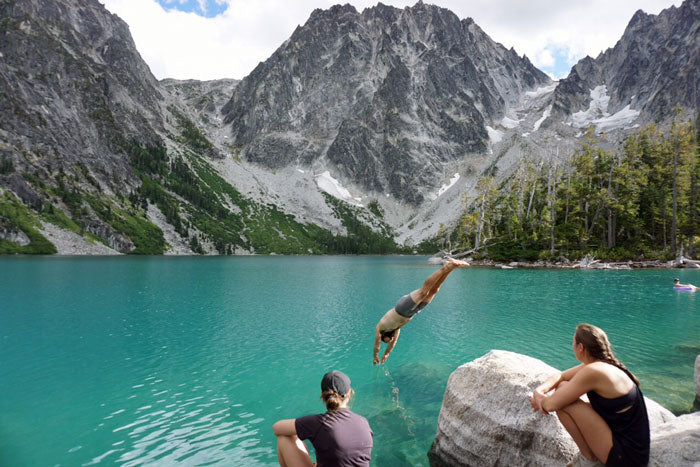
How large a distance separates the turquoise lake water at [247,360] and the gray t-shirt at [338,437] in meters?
6.34

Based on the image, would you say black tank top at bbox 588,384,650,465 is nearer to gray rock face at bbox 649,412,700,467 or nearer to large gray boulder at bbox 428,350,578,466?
gray rock face at bbox 649,412,700,467

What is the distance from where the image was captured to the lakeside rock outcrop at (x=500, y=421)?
847 cm

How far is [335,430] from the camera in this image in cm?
599

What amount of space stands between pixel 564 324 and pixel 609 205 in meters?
64.9

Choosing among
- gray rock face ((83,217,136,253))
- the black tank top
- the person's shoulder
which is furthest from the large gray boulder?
gray rock face ((83,217,136,253))

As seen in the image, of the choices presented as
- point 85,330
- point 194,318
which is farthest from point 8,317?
point 194,318

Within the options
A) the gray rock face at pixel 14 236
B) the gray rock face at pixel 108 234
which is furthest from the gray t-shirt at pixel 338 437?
the gray rock face at pixel 108 234

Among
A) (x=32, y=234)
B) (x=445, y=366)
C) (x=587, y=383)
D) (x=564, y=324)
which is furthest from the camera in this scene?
(x=32, y=234)

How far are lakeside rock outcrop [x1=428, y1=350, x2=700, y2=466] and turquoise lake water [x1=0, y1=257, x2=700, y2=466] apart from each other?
205 centimetres

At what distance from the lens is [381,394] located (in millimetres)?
16562

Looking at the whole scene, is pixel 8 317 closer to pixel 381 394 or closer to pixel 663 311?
pixel 381 394

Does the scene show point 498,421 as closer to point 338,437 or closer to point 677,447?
point 677,447

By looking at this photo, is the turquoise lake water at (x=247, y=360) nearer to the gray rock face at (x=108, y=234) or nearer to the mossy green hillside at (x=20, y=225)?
the mossy green hillside at (x=20, y=225)

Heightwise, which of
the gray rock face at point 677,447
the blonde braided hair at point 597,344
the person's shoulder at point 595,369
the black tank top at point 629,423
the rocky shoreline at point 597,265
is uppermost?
the blonde braided hair at point 597,344
